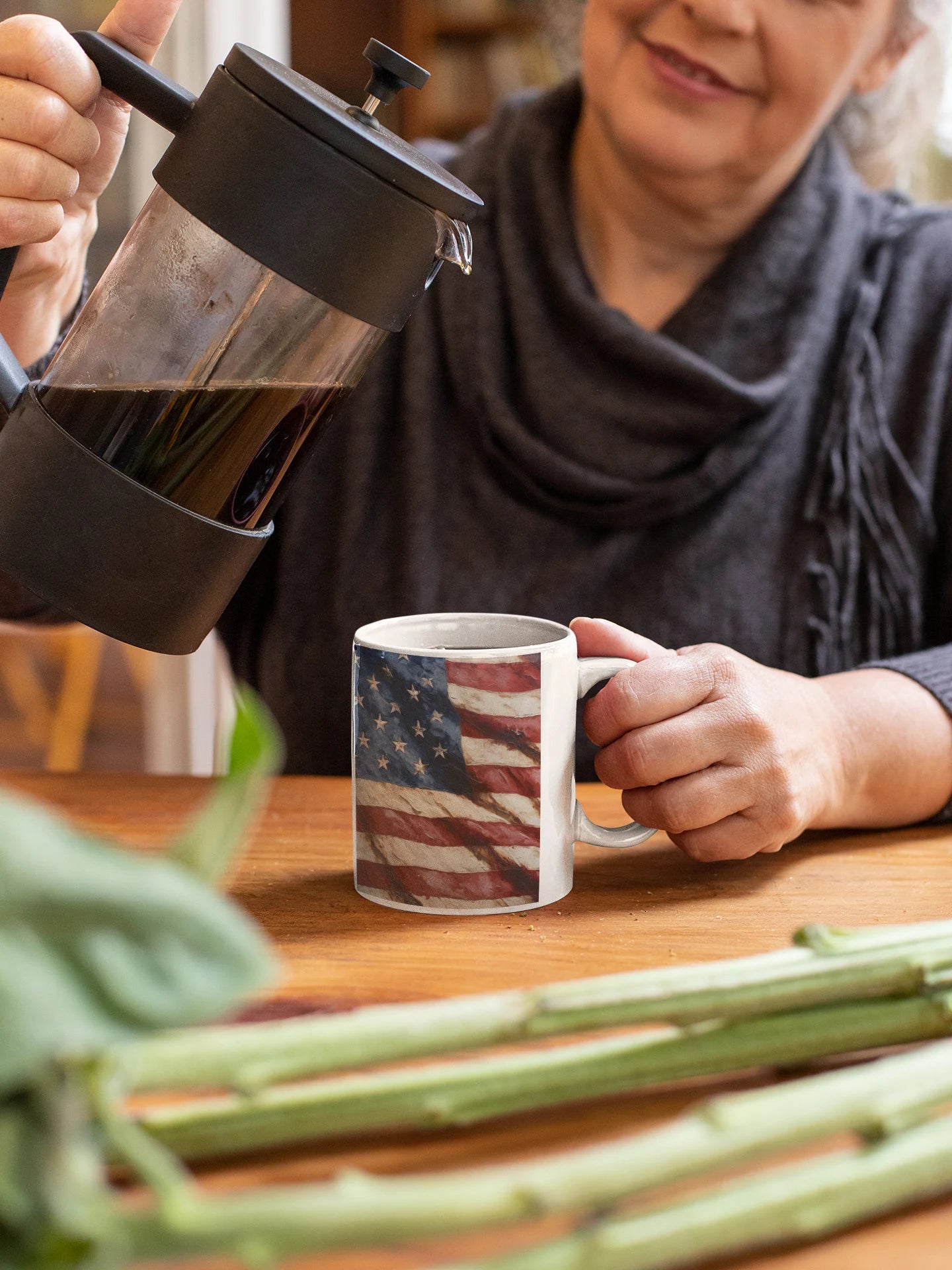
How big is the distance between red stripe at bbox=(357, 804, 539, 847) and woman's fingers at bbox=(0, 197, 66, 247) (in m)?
0.34

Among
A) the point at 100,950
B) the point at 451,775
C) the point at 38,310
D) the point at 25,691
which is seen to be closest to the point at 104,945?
the point at 100,950

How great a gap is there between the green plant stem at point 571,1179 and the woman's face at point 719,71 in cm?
77

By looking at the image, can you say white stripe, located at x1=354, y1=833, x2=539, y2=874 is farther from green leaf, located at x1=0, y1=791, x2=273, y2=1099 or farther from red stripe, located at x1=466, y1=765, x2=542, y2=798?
green leaf, located at x1=0, y1=791, x2=273, y2=1099

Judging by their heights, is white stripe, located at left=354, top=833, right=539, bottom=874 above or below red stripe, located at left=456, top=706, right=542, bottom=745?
below

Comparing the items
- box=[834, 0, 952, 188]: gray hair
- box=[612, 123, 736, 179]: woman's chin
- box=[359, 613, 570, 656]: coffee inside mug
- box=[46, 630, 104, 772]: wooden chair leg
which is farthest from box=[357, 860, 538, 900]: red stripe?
box=[46, 630, 104, 772]: wooden chair leg

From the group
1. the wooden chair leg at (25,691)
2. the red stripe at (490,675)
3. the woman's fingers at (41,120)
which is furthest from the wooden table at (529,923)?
the wooden chair leg at (25,691)

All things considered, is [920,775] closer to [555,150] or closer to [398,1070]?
[398,1070]

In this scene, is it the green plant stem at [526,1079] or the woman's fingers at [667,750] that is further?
the woman's fingers at [667,750]

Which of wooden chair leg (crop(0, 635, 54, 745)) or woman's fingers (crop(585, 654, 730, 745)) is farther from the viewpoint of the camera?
wooden chair leg (crop(0, 635, 54, 745))

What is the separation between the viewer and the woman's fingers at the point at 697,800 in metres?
0.63

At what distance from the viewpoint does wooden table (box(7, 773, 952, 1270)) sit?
374mm

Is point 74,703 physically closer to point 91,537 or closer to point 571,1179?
point 91,537

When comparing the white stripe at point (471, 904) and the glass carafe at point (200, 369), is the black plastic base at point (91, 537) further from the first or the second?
the white stripe at point (471, 904)

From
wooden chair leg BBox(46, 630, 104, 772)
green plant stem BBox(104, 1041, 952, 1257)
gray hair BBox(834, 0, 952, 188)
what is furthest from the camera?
wooden chair leg BBox(46, 630, 104, 772)
